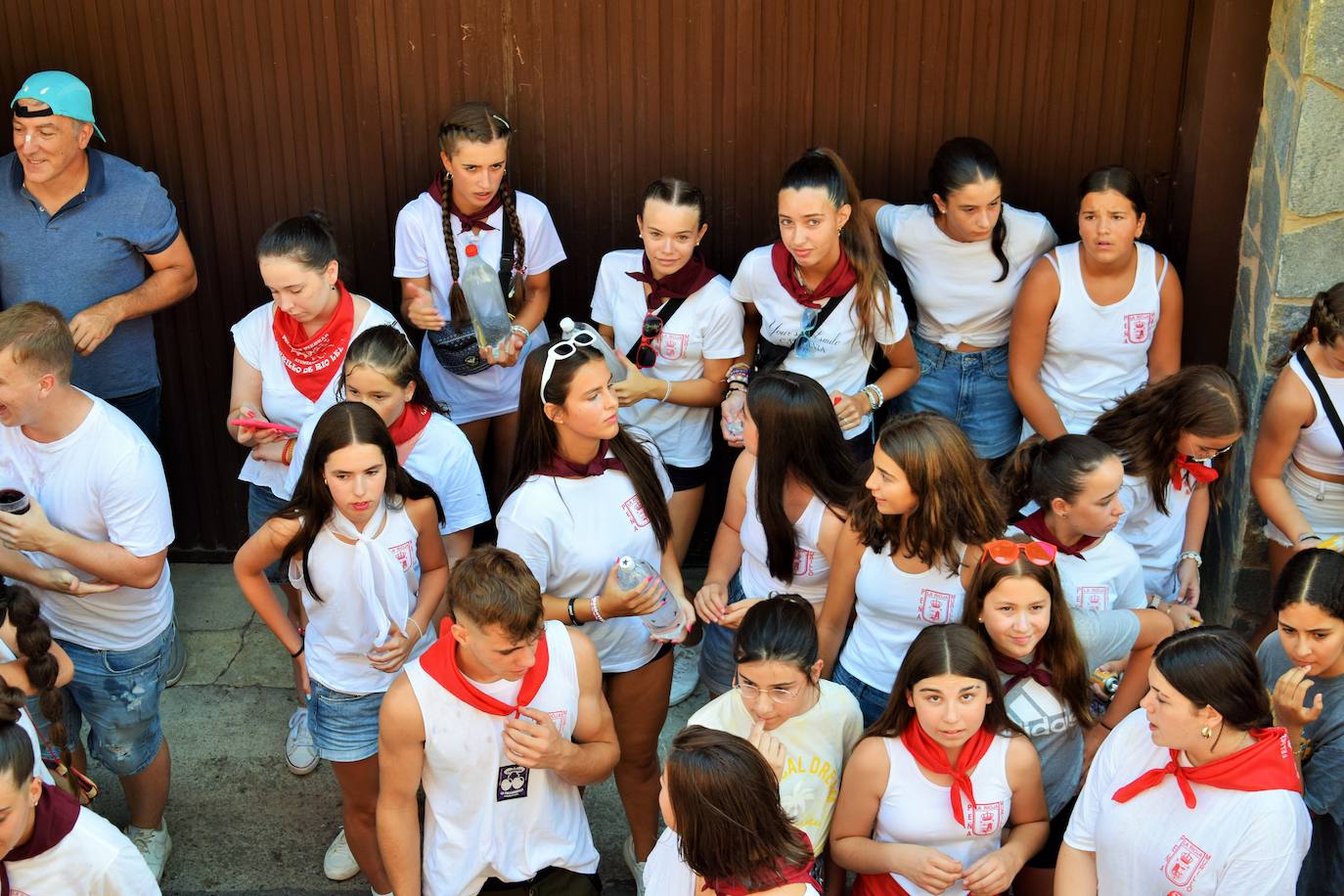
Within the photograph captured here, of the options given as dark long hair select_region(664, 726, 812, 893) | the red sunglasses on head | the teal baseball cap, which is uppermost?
the teal baseball cap

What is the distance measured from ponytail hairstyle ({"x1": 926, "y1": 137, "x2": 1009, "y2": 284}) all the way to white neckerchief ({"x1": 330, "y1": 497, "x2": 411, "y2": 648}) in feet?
6.94

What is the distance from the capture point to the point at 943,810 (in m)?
3.33

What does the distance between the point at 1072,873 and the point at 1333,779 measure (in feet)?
2.39

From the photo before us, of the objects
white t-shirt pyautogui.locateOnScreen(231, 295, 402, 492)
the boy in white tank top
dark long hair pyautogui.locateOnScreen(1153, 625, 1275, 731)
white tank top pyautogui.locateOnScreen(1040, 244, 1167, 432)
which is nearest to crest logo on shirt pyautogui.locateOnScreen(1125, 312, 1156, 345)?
white tank top pyautogui.locateOnScreen(1040, 244, 1167, 432)

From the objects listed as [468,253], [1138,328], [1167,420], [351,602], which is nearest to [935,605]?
[1167,420]

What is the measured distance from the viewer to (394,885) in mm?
3354

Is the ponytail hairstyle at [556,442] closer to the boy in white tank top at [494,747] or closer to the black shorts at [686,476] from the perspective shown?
the boy in white tank top at [494,747]

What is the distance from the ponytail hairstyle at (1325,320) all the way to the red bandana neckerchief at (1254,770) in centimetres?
159

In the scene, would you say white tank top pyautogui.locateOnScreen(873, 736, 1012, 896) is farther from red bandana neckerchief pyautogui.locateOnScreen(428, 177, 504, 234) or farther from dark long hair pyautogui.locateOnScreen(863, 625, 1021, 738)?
red bandana neckerchief pyautogui.locateOnScreen(428, 177, 504, 234)

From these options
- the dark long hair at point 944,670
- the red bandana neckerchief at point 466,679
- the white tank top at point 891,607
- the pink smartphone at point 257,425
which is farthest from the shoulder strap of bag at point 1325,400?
the pink smartphone at point 257,425

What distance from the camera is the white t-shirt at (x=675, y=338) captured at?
4.68 meters

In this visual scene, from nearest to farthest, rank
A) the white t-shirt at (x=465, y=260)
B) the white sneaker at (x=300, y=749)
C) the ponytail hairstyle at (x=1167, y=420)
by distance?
the ponytail hairstyle at (x=1167, y=420) → the white sneaker at (x=300, y=749) → the white t-shirt at (x=465, y=260)

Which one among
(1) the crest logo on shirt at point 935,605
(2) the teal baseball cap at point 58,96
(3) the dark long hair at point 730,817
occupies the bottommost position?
(1) the crest logo on shirt at point 935,605

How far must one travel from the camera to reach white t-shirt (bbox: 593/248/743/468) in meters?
4.68
